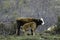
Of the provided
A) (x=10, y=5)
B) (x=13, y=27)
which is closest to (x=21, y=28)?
(x=13, y=27)

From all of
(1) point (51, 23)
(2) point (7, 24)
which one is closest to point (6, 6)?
(1) point (51, 23)

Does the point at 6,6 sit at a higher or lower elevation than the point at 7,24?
higher

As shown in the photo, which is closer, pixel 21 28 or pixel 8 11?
pixel 21 28

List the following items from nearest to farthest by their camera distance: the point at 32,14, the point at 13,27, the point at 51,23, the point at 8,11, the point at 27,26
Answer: the point at 27,26 → the point at 13,27 → the point at 51,23 → the point at 32,14 → the point at 8,11

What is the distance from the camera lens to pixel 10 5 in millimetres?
18984

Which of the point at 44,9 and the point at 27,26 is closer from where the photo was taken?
the point at 27,26

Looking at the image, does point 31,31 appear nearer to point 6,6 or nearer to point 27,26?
point 27,26

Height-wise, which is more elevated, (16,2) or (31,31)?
(16,2)

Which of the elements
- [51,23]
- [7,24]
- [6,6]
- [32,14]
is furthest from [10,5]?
[7,24]

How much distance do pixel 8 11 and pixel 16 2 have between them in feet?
4.77

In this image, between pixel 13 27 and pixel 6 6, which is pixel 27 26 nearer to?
pixel 13 27

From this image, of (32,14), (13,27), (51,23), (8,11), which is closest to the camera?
(13,27)

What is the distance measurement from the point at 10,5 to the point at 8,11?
40.9 inches

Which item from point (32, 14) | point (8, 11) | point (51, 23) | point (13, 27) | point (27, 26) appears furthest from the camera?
point (8, 11)
